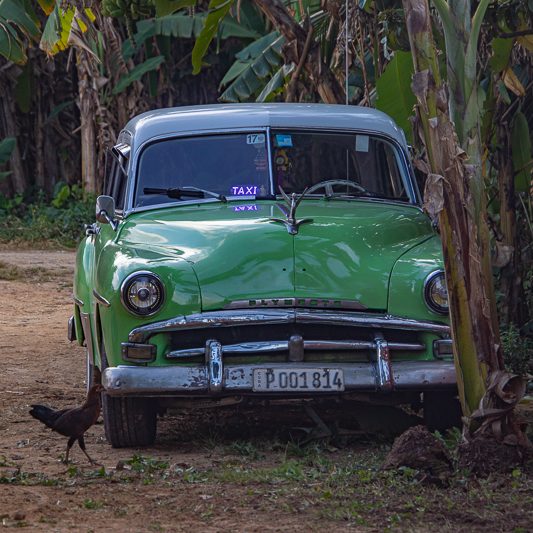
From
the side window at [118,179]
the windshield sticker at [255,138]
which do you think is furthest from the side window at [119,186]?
the windshield sticker at [255,138]

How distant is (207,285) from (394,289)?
2.94 feet

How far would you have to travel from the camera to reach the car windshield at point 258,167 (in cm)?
705

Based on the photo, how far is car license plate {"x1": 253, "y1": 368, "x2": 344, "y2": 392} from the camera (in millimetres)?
5816

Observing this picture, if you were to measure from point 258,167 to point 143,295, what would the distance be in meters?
1.46

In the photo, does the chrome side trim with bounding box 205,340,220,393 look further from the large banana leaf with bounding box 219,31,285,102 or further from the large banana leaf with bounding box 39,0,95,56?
the large banana leaf with bounding box 219,31,285,102

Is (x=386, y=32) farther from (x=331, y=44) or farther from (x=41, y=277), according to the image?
(x=41, y=277)

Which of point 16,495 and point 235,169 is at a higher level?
point 235,169

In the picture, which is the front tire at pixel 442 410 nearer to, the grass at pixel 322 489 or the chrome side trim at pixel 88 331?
the grass at pixel 322 489

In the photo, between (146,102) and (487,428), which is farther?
(146,102)

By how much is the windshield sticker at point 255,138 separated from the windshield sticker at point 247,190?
280mm

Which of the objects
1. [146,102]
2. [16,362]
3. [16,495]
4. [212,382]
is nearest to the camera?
[16,495]

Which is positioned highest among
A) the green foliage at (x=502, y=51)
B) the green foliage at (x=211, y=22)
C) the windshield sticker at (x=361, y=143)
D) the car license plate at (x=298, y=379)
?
the green foliage at (x=211, y=22)

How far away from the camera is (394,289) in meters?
5.98

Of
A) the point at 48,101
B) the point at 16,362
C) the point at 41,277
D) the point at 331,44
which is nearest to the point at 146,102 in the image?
the point at 48,101
